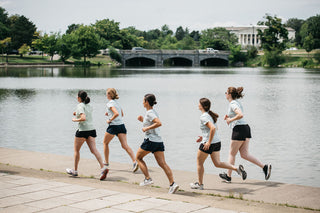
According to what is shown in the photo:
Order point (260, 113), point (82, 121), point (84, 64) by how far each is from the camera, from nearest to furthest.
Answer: point (82, 121) < point (260, 113) < point (84, 64)

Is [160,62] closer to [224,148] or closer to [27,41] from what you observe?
[27,41]

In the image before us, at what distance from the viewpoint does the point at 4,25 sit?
430 feet

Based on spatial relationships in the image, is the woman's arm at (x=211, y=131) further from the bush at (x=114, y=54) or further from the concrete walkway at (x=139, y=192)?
the bush at (x=114, y=54)

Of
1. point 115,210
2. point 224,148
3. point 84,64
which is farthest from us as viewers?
point 84,64

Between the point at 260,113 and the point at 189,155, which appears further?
the point at 260,113

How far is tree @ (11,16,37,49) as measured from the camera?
123438 millimetres

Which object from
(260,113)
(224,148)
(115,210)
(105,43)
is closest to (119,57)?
(105,43)

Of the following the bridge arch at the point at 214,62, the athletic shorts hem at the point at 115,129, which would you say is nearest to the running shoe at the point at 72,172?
the athletic shorts hem at the point at 115,129

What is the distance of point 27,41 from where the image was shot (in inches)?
4973

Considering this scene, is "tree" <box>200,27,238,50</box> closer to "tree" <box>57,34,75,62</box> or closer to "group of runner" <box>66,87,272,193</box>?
"tree" <box>57,34,75,62</box>

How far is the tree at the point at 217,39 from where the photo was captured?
148 m

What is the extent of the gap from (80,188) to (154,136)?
5.28ft

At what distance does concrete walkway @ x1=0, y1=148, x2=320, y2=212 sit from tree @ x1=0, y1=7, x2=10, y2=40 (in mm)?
121006

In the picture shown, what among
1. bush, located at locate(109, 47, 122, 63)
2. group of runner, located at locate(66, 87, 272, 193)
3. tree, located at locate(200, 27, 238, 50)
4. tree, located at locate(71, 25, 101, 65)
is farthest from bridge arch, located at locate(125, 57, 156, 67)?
group of runner, located at locate(66, 87, 272, 193)
